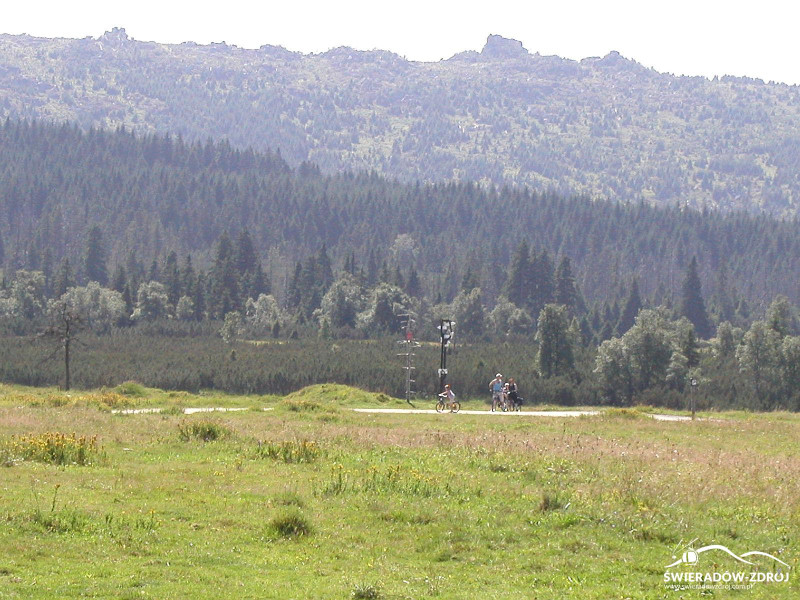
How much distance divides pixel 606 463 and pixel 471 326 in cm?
15375

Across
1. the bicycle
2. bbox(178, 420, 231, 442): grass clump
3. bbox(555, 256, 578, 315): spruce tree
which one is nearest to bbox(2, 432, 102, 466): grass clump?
bbox(178, 420, 231, 442): grass clump

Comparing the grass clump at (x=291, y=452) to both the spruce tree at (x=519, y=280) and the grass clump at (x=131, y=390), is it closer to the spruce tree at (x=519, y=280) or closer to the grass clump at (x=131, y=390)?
the grass clump at (x=131, y=390)

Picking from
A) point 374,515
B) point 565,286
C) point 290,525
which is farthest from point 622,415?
point 565,286

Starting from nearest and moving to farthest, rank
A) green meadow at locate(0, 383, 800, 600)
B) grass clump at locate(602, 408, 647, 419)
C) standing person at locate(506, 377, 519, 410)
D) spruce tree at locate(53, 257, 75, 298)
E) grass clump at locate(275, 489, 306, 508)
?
green meadow at locate(0, 383, 800, 600) → grass clump at locate(275, 489, 306, 508) → grass clump at locate(602, 408, 647, 419) → standing person at locate(506, 377, 519, 410) → spruce tree at locate(53, 257, 75, 298)

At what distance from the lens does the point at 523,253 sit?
198 metres

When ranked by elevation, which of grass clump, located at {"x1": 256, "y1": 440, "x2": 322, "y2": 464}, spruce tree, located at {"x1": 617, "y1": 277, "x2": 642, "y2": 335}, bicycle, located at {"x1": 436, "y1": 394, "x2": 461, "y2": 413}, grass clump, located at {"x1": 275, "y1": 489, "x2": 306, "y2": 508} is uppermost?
grass clump, located at {"x1": 275, "y1": 489, "x2": 306, "y2": 508}

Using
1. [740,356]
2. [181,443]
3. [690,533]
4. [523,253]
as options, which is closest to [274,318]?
[523,253]

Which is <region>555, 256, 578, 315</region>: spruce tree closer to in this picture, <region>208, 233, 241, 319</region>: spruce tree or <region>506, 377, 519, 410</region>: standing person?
<region>208, 233, 241, 319</region>: spruce tree

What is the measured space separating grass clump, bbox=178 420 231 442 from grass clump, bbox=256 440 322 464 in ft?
12.0

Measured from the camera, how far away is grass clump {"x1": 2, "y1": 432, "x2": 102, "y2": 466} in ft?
84.1

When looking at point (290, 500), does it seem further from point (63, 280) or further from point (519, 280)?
point (63, 280)

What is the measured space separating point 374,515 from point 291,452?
26.6 feet

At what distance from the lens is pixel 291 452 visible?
93.5 feet

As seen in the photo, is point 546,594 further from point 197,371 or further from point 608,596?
point 197,371
